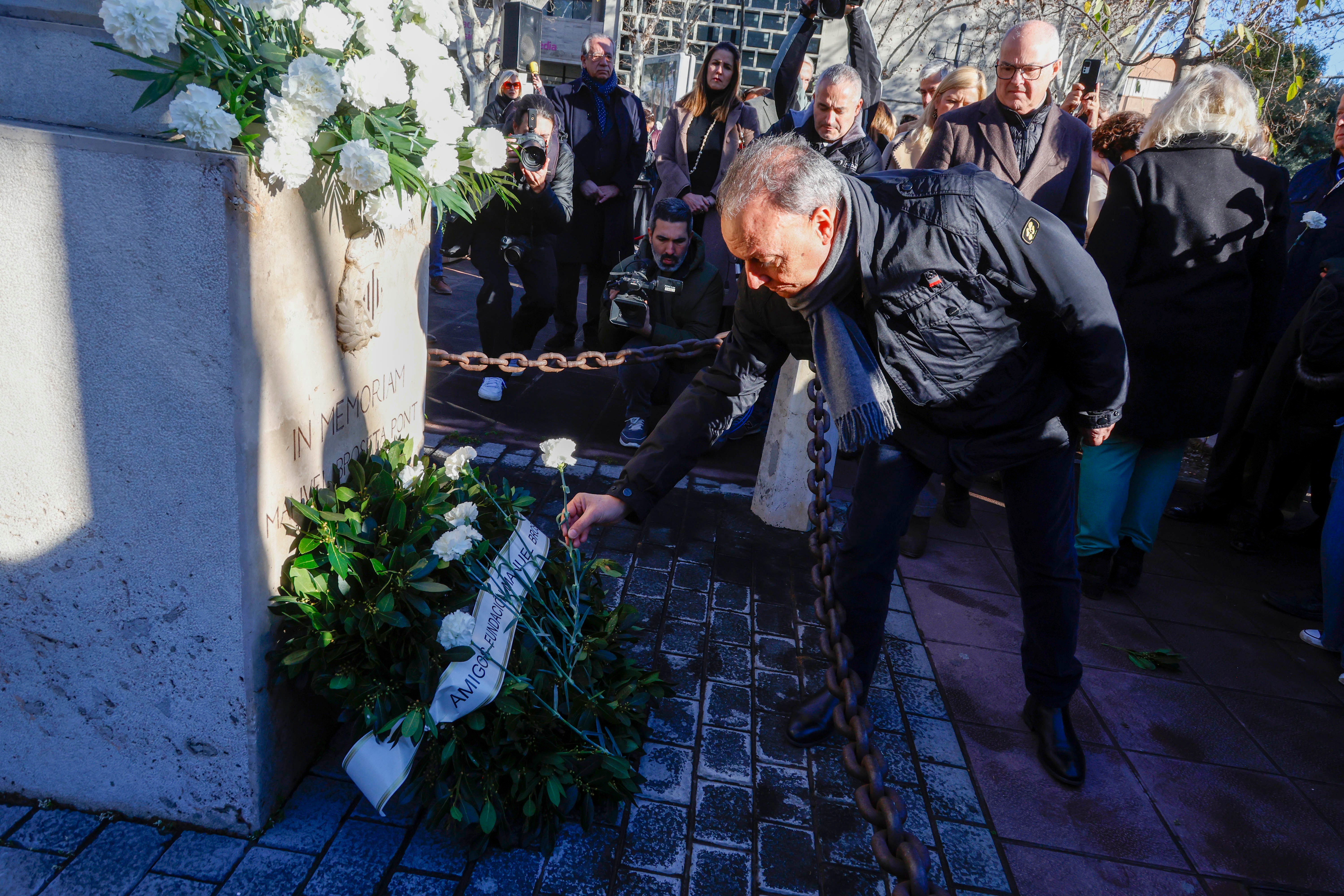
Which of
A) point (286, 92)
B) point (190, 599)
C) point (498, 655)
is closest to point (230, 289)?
point (286, 92)

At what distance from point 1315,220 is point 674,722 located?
14.1ft

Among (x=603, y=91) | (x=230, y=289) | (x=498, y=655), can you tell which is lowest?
(x=498, y=655)

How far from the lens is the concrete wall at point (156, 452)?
171 centimetres

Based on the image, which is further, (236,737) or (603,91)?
A: (603,91)

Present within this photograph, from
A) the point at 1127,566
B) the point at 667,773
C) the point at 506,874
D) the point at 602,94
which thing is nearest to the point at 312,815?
the point at 506,874

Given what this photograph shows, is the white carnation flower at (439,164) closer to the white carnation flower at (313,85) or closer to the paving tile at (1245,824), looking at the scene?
the white carnation flower at (313,85)

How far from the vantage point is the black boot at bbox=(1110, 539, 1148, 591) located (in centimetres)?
395

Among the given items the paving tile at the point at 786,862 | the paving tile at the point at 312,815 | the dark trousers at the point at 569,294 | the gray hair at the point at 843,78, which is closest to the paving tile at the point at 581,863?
the paving tile at the point at 786,862

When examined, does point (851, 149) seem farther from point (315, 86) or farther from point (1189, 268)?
point (315, 86)

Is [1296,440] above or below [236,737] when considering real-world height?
above

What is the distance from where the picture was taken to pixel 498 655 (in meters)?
2.17

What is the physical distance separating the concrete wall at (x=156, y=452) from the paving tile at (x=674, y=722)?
0.99 meters

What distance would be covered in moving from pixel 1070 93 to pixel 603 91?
3.08m

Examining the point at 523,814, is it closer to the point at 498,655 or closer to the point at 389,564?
the point at 498,655
